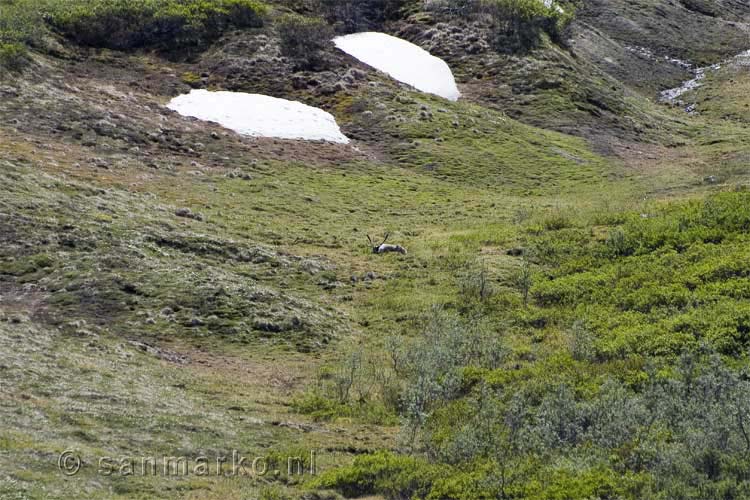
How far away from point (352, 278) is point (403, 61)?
3607cm

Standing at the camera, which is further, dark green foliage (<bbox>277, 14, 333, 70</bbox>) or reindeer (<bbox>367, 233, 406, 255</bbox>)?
dark green foliage (<bbox>277, 14, 333, 70</bbox>)

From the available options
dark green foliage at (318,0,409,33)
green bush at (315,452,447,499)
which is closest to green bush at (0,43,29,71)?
dark green foliage at (318,0,409,33)

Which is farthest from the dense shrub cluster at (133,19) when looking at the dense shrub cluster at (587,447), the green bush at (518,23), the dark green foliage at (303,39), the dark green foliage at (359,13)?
the dense shrub cluster at (587,447)

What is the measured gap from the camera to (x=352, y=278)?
104ft

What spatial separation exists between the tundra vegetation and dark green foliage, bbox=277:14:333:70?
156 mm

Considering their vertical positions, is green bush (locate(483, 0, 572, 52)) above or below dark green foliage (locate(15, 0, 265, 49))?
above

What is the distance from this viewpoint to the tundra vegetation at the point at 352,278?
1591 centimetres

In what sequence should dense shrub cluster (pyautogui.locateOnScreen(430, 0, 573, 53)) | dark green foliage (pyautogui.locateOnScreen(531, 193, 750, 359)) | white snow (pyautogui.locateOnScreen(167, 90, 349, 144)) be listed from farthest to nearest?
dense shrub cluster (pyautogui.locateOnScreen(430, 0, 573, 53)) → white snow (pyautogui.locateOnScreen(167, 90, 349, 144)) → dark green foliage (pyautogui.locateOnScreen(531, 193, 750, 359))

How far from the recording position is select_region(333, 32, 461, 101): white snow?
2419 inches

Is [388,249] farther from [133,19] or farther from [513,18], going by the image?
[513,18]

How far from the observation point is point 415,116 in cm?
5528

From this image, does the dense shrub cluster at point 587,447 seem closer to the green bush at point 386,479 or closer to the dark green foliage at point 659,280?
the green bush at point 386,479

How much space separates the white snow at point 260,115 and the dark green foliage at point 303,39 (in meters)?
6.69

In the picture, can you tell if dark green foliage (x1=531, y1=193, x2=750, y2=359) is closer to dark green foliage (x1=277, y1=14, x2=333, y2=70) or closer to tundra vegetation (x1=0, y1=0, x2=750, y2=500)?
tundra vegetation (x1=0, y1=0, x2=750, y2=500)
